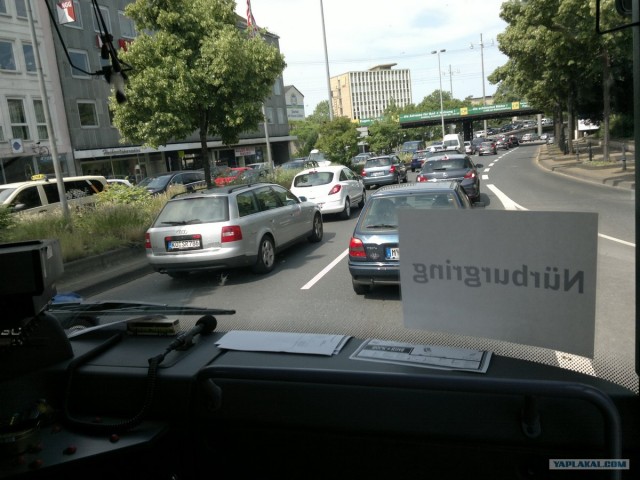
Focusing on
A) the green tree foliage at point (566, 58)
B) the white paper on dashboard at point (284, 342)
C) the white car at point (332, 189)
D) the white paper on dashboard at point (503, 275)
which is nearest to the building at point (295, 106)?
the white car at point (332, 189)

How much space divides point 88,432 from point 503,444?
1.35m

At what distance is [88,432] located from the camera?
6.04ft

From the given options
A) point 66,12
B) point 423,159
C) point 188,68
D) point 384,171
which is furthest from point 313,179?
point 66,12

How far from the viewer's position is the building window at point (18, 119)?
27391 mm

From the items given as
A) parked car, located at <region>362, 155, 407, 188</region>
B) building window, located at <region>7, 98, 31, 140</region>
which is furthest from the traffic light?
building window, located at <region>7, 98, 31, 140</region>

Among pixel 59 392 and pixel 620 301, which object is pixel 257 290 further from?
pixel 620 301

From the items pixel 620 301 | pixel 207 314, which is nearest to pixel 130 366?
pixel 207 314

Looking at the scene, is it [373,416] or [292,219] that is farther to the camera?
[292,219]

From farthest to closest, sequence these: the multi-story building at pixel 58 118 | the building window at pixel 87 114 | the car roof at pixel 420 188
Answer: the building window at pixel 87 114
the multi-story building at pixel 58 118
the car roof at pixel 420 188

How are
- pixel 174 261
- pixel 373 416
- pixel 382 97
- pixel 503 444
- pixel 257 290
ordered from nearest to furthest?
pixel 503 444
pixel 373 416
pixel 382 97
pixel 257 290
pixel 174 261

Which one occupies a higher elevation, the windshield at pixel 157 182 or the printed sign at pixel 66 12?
the printed sign at pixel 66 12

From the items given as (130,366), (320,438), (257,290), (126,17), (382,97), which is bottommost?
(257,290)

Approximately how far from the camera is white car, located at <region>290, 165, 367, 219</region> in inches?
579

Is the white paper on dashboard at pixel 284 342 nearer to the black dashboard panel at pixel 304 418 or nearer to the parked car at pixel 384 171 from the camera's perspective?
the black dashboard panel at pixel 304 418
